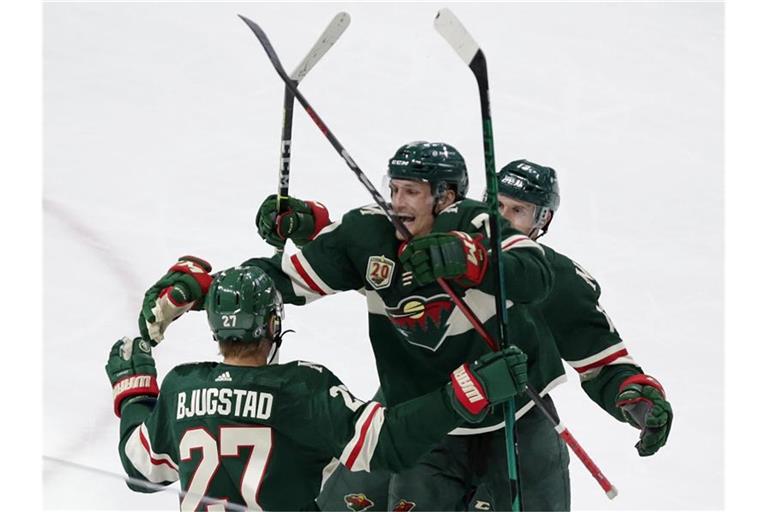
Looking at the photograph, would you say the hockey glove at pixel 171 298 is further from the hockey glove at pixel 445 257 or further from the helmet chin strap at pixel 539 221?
the helmet chin strap at pixel 539 221

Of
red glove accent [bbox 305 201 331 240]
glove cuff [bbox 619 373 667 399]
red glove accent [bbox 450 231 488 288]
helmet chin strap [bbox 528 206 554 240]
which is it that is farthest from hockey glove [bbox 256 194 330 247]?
glove cuff [bbox 619 373 667 399]

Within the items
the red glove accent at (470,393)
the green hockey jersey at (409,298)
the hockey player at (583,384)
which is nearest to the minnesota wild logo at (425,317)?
the green hockey jersey at (409,298)

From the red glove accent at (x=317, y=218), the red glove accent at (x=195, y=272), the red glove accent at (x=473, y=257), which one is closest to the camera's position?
the red glove accent at (x=473, y=257)

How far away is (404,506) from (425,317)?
19.0 inches

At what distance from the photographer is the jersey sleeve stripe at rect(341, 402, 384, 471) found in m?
2.72

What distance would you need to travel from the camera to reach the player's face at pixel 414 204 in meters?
3.16

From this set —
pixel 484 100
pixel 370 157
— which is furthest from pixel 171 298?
pixel 370 157

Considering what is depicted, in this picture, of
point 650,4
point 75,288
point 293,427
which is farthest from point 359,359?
→ point 650,4

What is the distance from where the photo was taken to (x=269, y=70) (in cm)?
634

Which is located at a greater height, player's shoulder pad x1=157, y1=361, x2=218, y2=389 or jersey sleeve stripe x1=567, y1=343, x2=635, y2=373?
jersey sleeve stripe x1=567, y1=343, x2=635, y2=373

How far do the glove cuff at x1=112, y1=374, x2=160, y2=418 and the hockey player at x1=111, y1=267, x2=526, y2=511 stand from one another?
34 centimetres

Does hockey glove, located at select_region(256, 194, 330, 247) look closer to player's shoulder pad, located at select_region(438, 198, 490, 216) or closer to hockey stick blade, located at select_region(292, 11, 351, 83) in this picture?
hockey stick blade, located at select_region(292, 11, 351, 83)

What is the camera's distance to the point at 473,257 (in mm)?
2836

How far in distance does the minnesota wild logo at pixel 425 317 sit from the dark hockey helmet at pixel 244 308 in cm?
40
